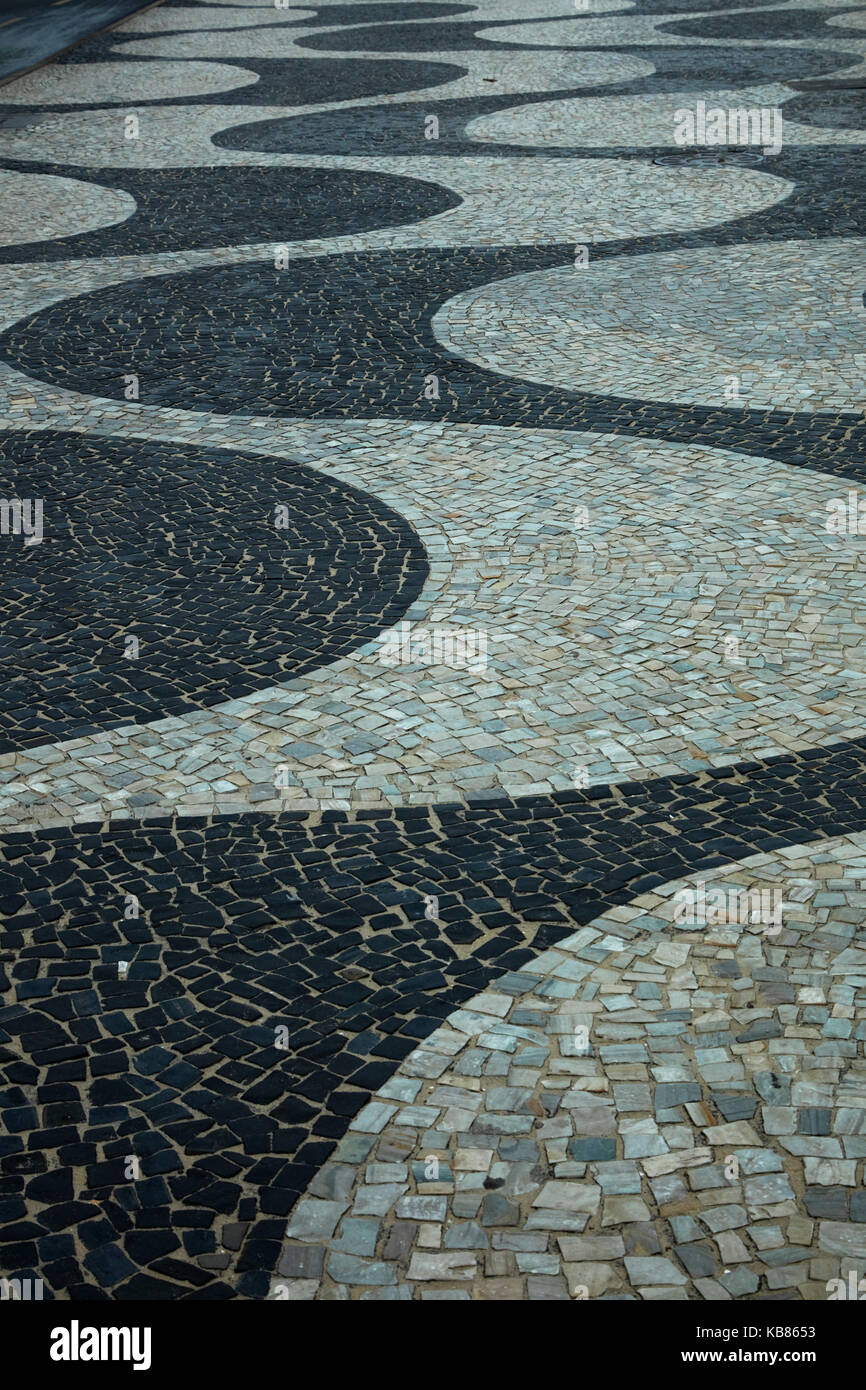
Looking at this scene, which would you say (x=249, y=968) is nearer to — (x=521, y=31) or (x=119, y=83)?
(x=119, y=83)

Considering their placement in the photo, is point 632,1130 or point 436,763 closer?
point 632,1130

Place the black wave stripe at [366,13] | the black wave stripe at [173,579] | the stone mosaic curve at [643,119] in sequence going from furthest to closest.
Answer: the black wave stripe at [366,13], the stone mosaic curve at [643,119], the black wave stripe at [173,579]

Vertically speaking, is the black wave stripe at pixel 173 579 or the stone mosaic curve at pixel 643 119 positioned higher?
the stone mosaic curve at pixel 643 119

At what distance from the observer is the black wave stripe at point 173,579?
216 inches

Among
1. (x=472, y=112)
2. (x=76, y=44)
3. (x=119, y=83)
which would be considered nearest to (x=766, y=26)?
(x=472, y=112)

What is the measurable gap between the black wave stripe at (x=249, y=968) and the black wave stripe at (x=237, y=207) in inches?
317

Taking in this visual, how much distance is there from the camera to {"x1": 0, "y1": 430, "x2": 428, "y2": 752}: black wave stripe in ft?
18.0

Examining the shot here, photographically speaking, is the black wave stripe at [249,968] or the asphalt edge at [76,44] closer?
the black wave stripe at [249,968]

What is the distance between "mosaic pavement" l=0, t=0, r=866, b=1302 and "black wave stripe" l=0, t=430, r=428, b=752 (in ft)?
0.09

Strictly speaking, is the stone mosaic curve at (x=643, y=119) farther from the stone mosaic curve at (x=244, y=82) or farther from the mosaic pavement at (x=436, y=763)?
the mosaic pavement at (x=436, y=763)

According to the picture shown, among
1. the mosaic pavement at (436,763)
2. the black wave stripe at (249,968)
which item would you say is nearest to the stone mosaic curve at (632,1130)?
the mosaic pavement at (436,763)

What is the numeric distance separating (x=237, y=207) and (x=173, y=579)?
Result: 7318 mm

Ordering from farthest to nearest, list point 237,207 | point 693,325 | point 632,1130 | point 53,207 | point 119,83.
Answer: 1. point 119,83
2. point 53,207
3. point 237,207
4. point 693,325
5. point 632,1130

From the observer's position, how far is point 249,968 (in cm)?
404
